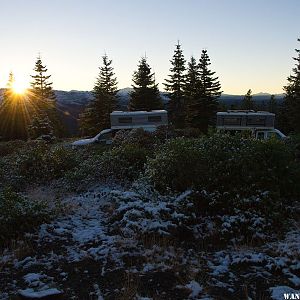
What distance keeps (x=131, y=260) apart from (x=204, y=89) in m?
36.4

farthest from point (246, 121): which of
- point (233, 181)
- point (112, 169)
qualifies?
point (233, 181)

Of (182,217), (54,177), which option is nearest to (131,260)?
(182,217)

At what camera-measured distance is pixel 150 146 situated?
65.1 ft

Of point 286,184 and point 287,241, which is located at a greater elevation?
point 286,184

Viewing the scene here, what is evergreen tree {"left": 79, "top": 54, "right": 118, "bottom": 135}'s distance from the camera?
44.4 metres

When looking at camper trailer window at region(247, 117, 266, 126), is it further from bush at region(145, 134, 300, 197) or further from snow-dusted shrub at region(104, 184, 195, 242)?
snow-dusted shrub at region(104, 184, 195, 242)

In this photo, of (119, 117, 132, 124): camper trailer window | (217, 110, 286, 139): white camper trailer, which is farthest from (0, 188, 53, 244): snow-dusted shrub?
(217, 110, 286, 139): white camper trailer

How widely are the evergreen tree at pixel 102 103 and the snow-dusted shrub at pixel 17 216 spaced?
34011mm

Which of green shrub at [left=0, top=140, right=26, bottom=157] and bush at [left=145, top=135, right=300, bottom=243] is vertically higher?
bush at [left=145, top=135, right=300, bottom=243]

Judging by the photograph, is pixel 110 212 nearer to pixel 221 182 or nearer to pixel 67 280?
pixel 221 182

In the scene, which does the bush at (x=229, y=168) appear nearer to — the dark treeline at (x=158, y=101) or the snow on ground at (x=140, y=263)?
the snow on ground at (x=140, y=263)

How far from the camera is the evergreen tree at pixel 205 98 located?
41719 millimetres

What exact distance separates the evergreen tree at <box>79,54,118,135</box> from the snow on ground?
3455 cm

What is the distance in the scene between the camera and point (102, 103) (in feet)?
148
